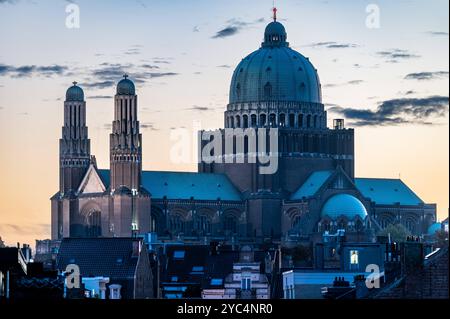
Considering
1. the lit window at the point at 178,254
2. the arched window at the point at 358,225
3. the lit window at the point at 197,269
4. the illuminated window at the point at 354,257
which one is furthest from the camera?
the arched window at the point at 358,225

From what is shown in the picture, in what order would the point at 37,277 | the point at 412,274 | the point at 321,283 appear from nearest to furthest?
1. the point at 412,274
2. the point at 37,277
3. the point at 321,283

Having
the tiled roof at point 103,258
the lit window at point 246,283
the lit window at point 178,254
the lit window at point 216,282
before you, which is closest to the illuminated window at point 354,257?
the lit window at point 246,283

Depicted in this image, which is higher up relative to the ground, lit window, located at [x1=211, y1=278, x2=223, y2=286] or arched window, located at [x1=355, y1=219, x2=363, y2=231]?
arched window, located at [x1=355, y1=219, x2=363, y2=231]

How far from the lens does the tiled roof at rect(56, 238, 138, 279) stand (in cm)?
7362

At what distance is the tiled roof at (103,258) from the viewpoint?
7362 centimetres

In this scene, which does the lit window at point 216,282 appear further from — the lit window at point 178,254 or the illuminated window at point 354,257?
the lit window at point 178,254

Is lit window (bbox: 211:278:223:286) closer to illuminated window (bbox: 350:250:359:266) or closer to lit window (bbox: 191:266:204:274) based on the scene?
lit window (bbox: 191:266:204:274)

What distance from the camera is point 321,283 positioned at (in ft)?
205

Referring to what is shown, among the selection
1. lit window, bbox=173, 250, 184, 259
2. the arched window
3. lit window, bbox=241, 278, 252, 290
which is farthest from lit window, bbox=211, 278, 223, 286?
the arched window
